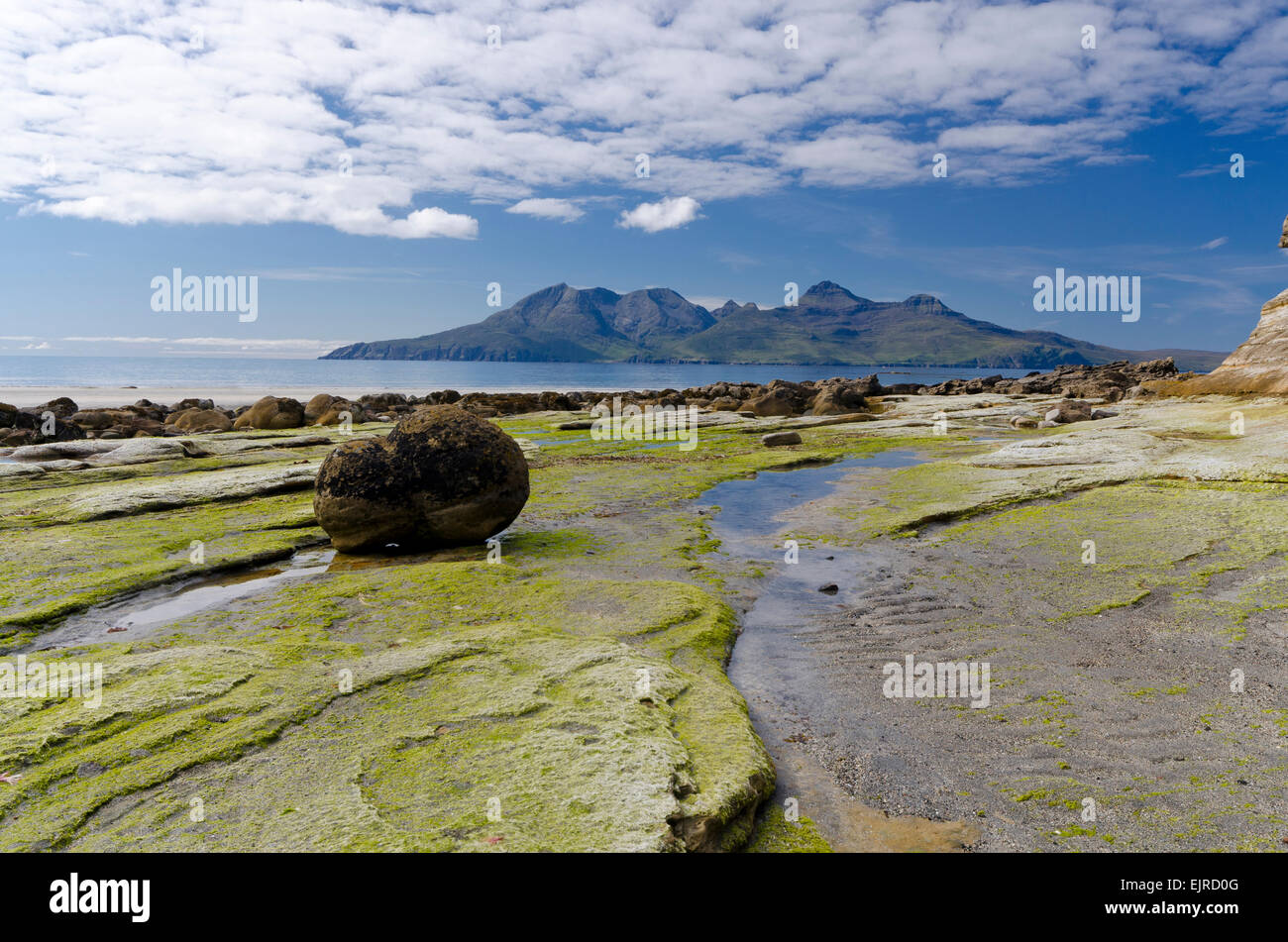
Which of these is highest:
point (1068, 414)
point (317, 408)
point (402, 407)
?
point (402, 407)

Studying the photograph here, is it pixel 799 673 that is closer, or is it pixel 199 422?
pixel 799 673

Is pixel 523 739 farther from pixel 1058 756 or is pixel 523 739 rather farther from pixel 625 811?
pixel 1058 756

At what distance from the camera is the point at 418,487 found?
17.3m

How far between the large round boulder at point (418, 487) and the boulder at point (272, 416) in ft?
132

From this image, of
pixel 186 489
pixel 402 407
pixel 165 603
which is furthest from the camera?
pixel 402 407

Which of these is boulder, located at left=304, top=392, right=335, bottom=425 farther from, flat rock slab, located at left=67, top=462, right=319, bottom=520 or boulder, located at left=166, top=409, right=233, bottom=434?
flat rock slab, located at left=67, top=462, right=319, bottom=520

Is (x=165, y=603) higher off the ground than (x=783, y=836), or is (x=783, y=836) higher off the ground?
(x=165, y=603)

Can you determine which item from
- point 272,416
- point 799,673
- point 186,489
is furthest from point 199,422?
point 799,673

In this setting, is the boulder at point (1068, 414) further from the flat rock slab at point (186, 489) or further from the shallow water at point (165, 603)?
the shallow water at point (165, 603)

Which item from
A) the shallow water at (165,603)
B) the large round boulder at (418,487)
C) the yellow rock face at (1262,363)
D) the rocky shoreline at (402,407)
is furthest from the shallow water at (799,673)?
the yellow rock face at (1262,363)

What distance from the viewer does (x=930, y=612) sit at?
12.6m

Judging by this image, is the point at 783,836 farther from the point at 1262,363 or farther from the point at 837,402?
the point at 837,402

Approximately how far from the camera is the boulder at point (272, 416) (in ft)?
173

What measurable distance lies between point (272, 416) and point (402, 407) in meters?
21.5
